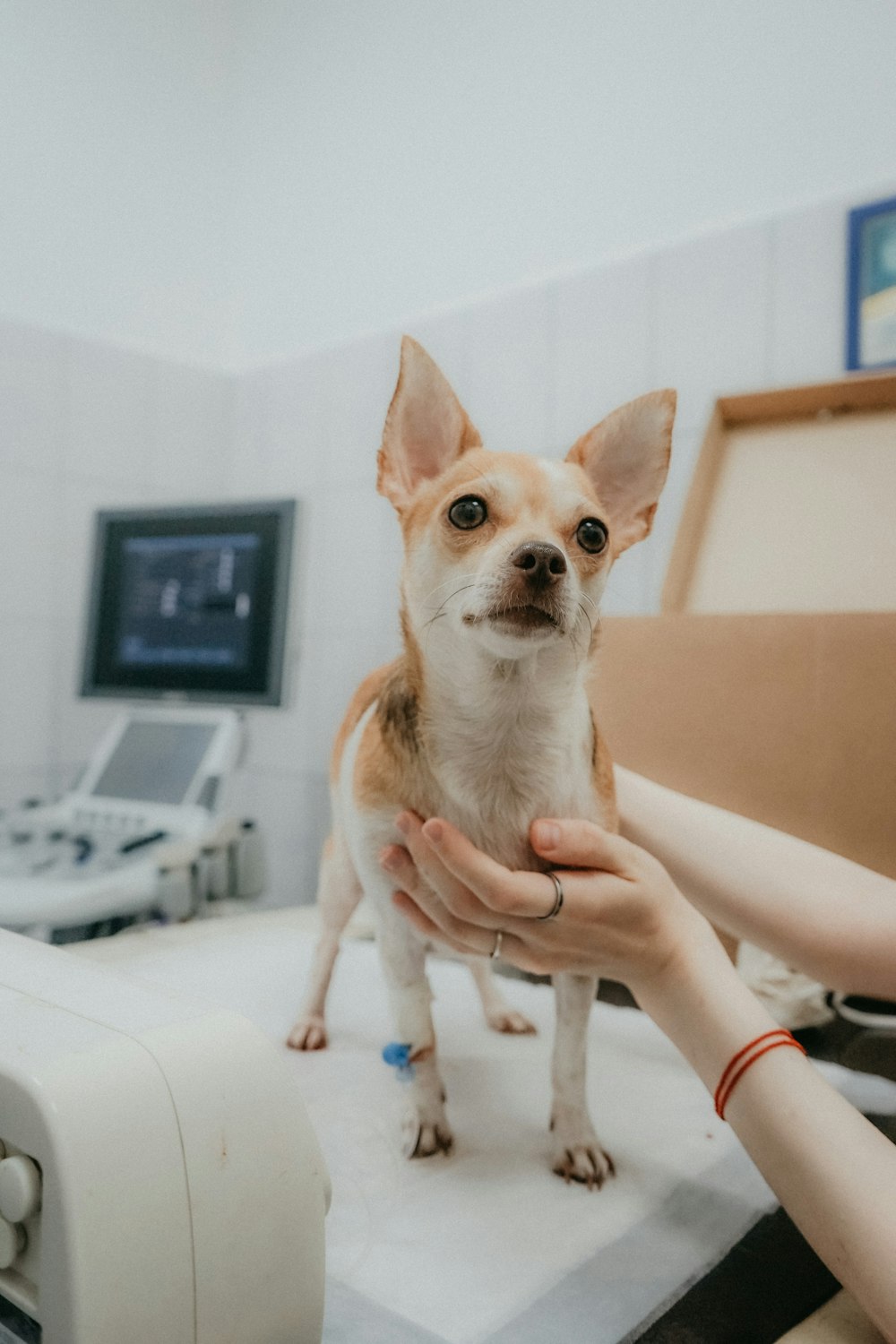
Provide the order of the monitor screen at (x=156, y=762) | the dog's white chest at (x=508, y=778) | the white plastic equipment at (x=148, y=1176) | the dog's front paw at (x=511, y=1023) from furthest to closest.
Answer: the monitor screen at (x=156, y=762) → the dog's front paw at (x=511, y=1023) → the dog's white chest at (x=508, y=778) → the white plastic equipment at (x=148, y=1176)

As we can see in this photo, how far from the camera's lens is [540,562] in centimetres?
53

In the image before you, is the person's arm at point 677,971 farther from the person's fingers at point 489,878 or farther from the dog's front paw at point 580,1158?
the dog's front paw at point 580,1158

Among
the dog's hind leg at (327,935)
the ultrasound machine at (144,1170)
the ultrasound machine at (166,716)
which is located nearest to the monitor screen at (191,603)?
the ultrasound machine at (166,716)

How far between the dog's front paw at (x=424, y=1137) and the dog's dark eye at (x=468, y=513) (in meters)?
0.47

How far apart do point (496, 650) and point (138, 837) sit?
33.6 inches

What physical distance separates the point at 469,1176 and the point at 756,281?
113cm

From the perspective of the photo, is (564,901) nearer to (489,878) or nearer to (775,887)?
(489,878)

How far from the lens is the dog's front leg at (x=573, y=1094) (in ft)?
2.22

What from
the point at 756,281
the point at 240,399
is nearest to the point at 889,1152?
the point at 756,281

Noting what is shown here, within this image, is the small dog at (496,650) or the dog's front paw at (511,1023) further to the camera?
the dog's front paw at (511,1023)

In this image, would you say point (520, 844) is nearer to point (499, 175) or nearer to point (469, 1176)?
point (469, 1176)

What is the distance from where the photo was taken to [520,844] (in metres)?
0.63

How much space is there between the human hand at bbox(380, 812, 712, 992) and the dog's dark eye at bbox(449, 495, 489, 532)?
0.64 ft

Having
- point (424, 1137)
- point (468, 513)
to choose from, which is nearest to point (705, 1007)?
point (424, 1137)
